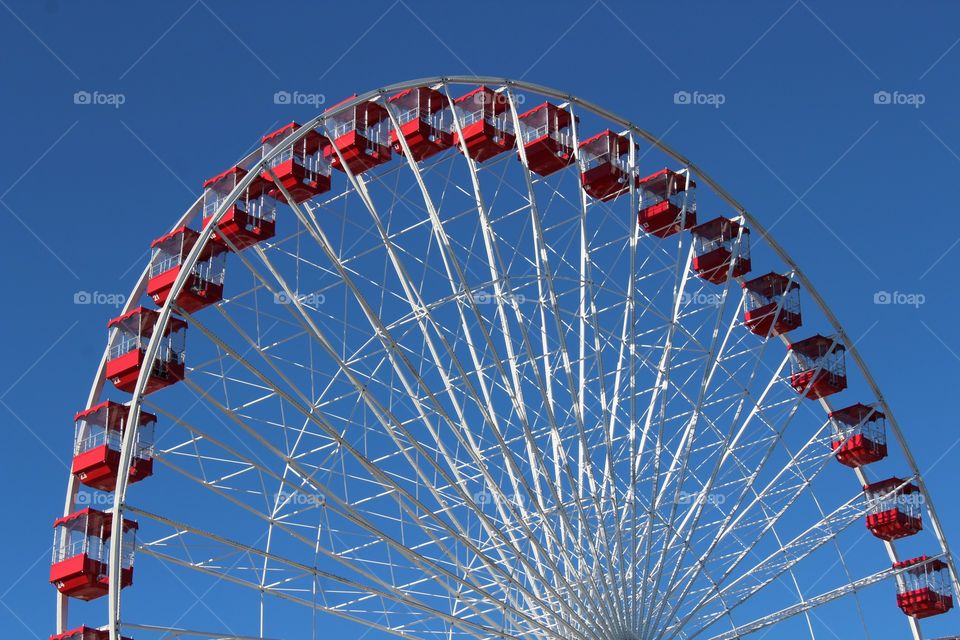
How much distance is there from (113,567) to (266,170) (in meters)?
8.29

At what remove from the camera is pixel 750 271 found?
38375 millimetres

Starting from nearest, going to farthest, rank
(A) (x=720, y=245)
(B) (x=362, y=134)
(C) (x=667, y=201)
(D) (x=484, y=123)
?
(B) (x=362, y=134), (D) (x=484, y=123), (C) (x=667, y=201), (A) (x=720, y=245)

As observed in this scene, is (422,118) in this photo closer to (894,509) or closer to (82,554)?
(82,554)

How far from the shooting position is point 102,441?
32000 millimetres

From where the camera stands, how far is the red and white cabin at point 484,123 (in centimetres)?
3306

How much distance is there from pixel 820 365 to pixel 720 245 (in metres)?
4.53

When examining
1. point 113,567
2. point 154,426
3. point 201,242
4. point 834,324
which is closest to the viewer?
point 113,567

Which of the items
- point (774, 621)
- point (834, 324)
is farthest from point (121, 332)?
point (834, 324)

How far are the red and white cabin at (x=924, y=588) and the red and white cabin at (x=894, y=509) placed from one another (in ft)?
2.76

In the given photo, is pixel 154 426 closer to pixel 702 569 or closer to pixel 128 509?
pixel 128 509

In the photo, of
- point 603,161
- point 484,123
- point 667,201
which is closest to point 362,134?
point 484,123

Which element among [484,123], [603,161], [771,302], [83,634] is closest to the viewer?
[83,634]

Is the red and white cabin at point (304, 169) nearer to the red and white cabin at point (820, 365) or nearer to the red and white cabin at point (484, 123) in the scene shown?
the red and white cabin at point (484, 123)

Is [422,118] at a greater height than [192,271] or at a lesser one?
greater
